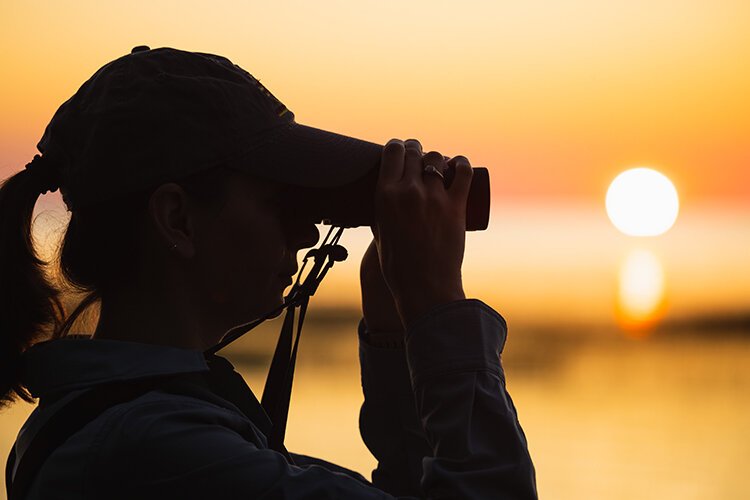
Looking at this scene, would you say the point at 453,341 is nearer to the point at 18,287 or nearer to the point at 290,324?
the point at 290,324

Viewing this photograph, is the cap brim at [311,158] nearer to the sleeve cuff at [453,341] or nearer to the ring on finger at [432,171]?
the ring on finger at [432,171]

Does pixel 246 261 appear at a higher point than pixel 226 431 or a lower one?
higher

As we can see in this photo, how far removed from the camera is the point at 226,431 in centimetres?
104

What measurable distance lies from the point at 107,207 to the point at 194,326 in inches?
6.5

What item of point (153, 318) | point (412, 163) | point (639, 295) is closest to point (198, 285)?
point (153, 318)

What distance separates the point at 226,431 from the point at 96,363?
0.52 ft

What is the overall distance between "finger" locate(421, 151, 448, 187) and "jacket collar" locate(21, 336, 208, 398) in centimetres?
32

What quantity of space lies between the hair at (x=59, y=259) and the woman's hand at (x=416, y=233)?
181 mm

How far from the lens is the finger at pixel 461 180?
1.17m

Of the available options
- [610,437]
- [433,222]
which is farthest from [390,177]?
[610,437]

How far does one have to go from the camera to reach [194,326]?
1.17 metres

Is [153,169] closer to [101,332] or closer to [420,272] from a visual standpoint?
[101,332]

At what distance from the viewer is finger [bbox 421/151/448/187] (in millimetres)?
1150

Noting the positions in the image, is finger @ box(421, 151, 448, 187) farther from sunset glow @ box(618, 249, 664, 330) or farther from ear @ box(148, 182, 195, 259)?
sunset glow @ box(618, 249, 664, 330)
